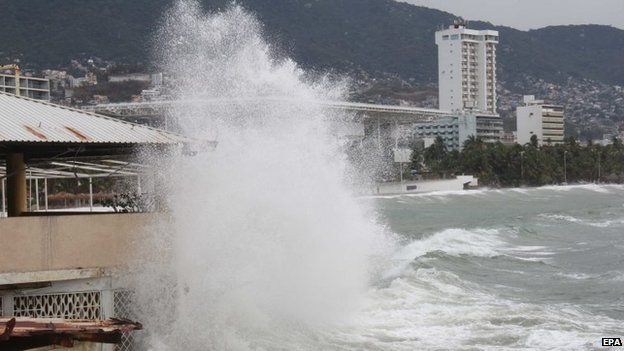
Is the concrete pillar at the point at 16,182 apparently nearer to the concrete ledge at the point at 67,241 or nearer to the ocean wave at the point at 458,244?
the concrete ledge at the point at 67,241

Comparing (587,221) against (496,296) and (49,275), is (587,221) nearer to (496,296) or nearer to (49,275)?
(496,296)

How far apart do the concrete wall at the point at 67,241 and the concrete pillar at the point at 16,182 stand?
5.97ft

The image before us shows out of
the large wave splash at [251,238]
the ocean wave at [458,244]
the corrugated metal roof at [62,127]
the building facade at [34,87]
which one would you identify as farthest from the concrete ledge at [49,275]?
the building facade at [34,87]

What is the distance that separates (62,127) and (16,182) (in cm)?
134

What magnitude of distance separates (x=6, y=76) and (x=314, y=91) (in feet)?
316

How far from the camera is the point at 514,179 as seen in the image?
146 m

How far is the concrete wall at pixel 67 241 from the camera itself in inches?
441

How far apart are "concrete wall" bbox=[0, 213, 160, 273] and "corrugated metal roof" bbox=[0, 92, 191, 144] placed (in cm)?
103

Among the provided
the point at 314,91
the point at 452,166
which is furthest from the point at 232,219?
the point at 452,166

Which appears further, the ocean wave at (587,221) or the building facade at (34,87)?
the building facade at (34,87)

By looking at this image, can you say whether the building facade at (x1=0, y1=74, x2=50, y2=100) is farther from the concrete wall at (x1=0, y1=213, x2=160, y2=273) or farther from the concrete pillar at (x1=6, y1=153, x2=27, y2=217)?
the concrete wall at (x1=0, y1=213, x2=160, y2=273)

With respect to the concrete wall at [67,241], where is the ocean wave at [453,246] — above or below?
below

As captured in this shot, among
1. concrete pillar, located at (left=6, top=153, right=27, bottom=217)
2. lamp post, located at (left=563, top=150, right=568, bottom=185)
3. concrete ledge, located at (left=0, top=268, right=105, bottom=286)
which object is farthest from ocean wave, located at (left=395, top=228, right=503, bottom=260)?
lamp post, located at (left=563, top=150, right=568, bottom=185)

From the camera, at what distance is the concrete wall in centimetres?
1121
